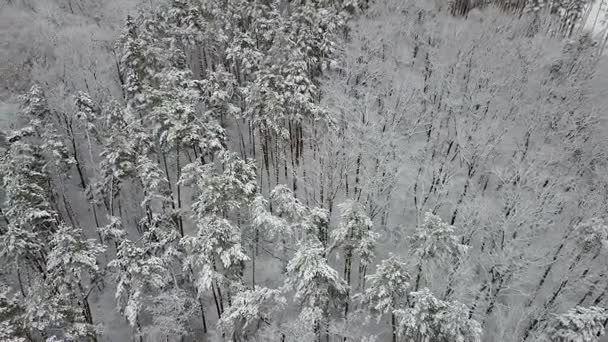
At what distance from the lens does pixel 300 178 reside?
28.5 meters

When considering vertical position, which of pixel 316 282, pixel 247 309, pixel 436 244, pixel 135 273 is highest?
pixel 436 244

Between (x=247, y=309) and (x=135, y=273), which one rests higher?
(x=135, y=273)

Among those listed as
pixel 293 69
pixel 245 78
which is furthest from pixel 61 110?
pixel 293 69

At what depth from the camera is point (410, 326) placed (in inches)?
701

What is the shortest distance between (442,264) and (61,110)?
95.1 ft

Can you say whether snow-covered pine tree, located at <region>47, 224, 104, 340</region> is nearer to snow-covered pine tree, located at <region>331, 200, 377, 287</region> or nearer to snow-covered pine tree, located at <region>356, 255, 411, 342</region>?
snow-covered pine tree, located at <region>331, 200, 377, 287</region>

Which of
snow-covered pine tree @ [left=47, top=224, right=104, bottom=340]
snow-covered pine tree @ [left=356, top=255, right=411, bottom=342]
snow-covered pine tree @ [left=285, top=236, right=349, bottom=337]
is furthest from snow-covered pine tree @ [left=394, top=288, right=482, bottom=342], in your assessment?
snow-covered pine tree @ [left=47, top=224, right=104, bottom=340]

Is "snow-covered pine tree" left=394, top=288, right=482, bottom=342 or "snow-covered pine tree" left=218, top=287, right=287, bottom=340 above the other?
"snow-covered pine tree" left=394, top=288, right=482, bottom=342

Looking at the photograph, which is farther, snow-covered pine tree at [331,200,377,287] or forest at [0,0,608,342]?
snow-covered pine tree at [331,200,377,287]

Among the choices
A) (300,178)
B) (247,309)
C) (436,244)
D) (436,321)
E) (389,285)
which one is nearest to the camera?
(436,321)

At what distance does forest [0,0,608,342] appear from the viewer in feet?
67.1

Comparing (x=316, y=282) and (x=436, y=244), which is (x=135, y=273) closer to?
(x=316, y=282)

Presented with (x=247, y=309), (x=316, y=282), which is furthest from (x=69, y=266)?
(x=316, y=282)

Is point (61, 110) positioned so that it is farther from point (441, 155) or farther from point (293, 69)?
point (441, 155)
